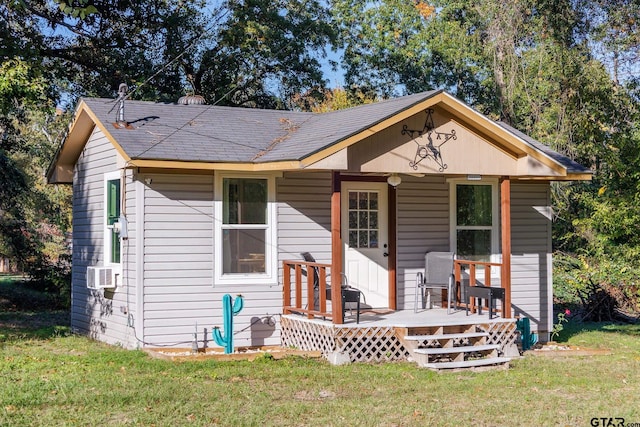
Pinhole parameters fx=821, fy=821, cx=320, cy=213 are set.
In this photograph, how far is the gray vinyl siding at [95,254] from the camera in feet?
39.0

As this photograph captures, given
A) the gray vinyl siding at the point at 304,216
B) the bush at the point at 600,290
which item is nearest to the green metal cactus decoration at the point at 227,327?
the gray vinyl siding at the point at 304,216

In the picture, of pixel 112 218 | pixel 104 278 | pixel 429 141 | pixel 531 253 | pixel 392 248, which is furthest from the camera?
pixel 531 253

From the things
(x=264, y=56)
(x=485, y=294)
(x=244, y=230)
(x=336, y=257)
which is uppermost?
(x=264, y=56)

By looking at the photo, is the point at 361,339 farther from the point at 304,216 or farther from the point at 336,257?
the point at 304,216

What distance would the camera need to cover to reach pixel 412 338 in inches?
426

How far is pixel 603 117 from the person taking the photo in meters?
13.2

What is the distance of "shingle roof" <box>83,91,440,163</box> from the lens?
1115 cm

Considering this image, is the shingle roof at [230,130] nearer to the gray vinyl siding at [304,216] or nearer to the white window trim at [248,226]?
the white window trim at [248,226]

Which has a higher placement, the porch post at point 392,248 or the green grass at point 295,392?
the porch post at point 392,248

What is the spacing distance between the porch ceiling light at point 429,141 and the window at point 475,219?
1.81m

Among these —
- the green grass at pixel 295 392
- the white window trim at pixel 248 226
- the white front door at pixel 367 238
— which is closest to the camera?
the green grass at pixel 295 392

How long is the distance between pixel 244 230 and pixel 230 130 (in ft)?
5.77

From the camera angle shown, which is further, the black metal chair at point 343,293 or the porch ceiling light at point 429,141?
the porch ceiling light at point 429,141

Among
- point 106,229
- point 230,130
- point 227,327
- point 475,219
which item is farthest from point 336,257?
point 106,229
